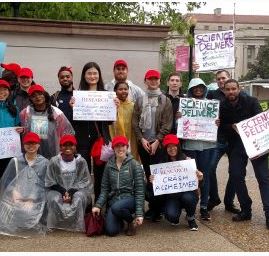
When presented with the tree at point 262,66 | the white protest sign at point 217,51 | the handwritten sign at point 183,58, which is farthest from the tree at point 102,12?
the tree at point 262,66

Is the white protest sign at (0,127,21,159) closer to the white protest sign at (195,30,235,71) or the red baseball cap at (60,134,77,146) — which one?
the red baseball cap at (60,134,77,146)

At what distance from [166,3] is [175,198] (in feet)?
33.3

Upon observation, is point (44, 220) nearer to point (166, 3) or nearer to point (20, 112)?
point (20, 112)

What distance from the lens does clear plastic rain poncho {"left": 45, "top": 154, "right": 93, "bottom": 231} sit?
5.76 meters

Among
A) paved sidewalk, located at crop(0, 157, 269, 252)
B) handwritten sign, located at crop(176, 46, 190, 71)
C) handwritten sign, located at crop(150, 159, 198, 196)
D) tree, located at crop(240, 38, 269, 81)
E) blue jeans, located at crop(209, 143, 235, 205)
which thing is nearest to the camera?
paved sidewalk, located at crop(0, 157, 269, 252)

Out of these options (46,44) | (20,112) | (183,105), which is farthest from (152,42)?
(20,112)

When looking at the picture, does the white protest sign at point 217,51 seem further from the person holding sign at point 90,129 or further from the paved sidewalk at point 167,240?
the paved sidewalk at point 167,240

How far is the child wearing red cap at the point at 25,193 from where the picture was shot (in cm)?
563

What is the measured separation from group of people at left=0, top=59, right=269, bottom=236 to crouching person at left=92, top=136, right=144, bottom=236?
0.01 meters

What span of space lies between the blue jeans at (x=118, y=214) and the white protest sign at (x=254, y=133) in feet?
5.20

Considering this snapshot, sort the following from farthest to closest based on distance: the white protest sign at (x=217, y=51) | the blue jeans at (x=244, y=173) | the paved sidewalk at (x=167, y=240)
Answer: the white protest sign at (x=217, y=51), the blue jeans at (x=244, y=173), the paved sidewalk at (x=167, y=240)

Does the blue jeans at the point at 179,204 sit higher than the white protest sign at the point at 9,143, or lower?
lower

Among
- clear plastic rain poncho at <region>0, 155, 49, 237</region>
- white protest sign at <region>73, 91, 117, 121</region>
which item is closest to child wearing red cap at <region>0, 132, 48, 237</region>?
clear plastic rain poncho at <region>0, 155, 49, 237</region>

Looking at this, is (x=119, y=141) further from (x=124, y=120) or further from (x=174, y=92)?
(x=174, y=92)
